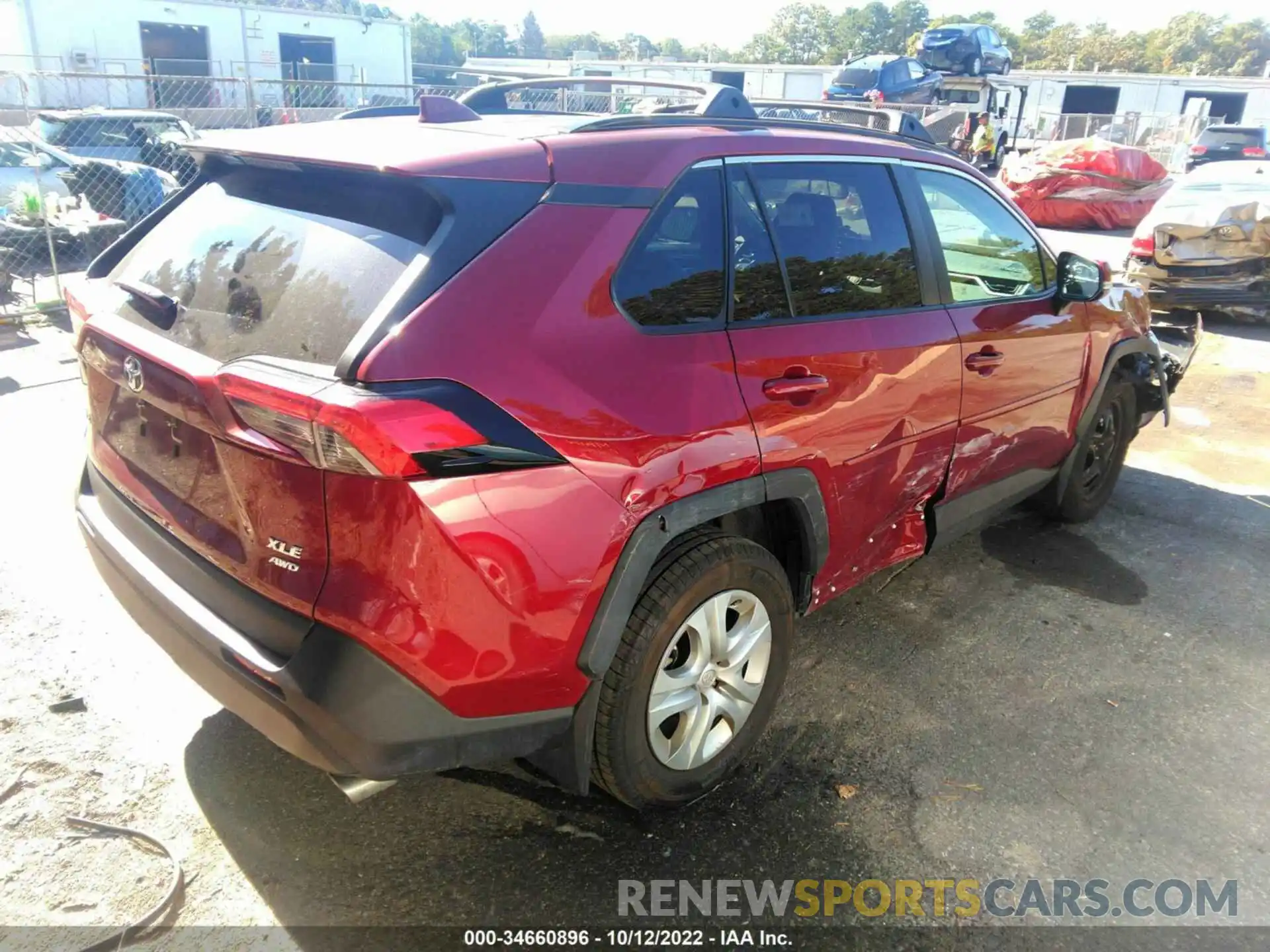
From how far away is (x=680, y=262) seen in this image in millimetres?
2529

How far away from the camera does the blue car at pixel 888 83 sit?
81.1 feet

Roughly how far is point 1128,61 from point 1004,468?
8983 cm

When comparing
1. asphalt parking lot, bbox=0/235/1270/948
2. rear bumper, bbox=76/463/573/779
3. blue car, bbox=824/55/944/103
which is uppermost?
blue car, bbox=824/55/944/103

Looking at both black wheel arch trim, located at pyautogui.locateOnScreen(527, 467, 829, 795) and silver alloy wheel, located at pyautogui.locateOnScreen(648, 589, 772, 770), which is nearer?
black wheel arch trim, located at pyautogui.locateOnScreen(527, 467, 829, 795)

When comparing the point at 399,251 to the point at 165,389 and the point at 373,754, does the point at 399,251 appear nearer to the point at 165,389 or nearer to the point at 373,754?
the point at 165,389

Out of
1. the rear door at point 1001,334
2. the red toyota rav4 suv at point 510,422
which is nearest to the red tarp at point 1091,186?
the rear door at point 1001,334

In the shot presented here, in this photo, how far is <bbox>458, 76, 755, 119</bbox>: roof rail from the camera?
3.06m

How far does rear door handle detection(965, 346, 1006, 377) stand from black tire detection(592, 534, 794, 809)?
1.25 meters

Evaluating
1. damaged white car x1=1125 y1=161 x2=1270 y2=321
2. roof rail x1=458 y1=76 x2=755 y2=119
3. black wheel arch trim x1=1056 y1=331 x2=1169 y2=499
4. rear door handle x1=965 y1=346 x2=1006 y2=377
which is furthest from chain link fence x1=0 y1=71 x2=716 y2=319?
Answer: damaged white car x1=1125 y1=161 x2=1270 y2=321

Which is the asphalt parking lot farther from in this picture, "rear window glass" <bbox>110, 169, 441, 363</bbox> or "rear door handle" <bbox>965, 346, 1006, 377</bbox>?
"rear window glass" <bbox>110, 169, 441, 363</bbox>

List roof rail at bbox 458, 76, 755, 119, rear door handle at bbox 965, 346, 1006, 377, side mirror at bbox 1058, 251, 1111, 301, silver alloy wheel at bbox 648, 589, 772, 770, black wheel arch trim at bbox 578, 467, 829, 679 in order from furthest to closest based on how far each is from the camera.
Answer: side mirror at bbox 1058, 251, 1111, 301 < rear door handle at bbox 965, 346, 1006, 377 < roof rail at bbox 458, 76, 755, 119 < silver alloy wheel at bbox 648, 589, 772, 770 < black wheel arch trim at bbox 578, 467, 829, 679

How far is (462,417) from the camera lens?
6.55 feet

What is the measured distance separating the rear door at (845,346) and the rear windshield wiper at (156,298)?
1503mm

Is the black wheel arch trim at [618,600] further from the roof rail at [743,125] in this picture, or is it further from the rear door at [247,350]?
the roof rail at [743,125]
